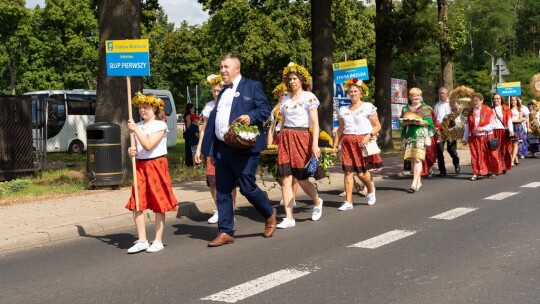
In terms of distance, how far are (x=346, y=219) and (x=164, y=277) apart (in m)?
3.73

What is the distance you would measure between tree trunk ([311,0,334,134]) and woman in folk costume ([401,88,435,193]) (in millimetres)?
6371

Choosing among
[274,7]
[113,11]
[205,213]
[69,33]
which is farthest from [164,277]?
[69,33]

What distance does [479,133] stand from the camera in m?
14.5

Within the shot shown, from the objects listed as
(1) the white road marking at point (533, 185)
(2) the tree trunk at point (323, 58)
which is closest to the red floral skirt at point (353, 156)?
(1) the white road marking at point (533, 185)

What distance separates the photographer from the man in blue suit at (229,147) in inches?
291

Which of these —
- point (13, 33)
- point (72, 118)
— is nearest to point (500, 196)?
point (72, 118)

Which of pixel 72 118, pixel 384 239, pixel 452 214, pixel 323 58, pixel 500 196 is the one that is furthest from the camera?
pixel 72 118

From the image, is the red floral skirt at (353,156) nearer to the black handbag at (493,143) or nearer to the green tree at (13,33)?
the black handbag at (493,143)

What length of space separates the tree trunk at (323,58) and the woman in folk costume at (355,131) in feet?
29.2

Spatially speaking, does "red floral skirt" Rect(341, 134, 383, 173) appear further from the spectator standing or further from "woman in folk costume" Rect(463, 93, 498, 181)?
the spectator standing

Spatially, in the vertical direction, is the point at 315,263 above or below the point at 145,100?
below

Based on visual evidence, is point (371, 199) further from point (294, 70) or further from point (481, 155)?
point (481, 155)

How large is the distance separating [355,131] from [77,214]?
4.21m

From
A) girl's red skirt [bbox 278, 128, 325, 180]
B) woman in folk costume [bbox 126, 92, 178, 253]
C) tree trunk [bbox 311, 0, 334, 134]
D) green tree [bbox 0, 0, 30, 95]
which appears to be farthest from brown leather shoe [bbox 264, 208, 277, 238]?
green tree [bbox 0, 0, 30, 95]
